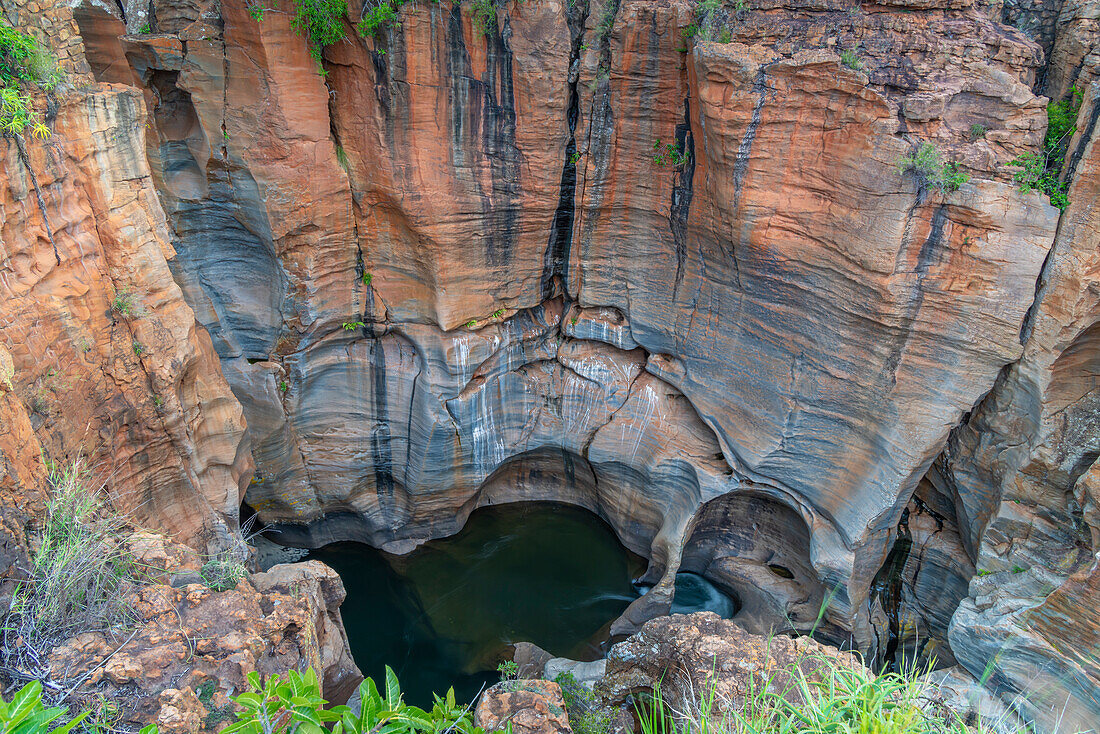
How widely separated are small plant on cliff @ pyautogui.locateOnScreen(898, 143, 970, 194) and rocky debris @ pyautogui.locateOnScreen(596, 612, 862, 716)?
166 inches

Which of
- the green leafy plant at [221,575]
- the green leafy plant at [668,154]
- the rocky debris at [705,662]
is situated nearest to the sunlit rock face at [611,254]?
the green leafy plant at [668,154]

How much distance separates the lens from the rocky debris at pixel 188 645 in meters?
3.29

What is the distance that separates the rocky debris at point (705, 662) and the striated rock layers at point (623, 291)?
2.23 ft

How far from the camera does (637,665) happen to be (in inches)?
220

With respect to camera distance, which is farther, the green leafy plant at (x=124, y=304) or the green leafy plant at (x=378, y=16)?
the green leafy plant at (x=378, y=16)

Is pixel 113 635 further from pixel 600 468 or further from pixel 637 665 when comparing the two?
pixel 600 468

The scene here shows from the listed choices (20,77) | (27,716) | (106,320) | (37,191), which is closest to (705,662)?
(27,716)

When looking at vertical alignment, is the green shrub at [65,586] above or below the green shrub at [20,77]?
below

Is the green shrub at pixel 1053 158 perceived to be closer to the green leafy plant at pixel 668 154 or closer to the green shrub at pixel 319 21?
the green leafy plant at pixel 668 154

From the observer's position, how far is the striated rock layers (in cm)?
554

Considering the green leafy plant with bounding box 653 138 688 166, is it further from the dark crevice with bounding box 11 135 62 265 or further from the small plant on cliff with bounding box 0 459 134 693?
the small plant on cliff with bounding box 0 459 134 693

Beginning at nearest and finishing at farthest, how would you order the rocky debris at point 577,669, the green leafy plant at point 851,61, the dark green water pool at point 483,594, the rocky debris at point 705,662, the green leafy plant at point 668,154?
1. the rocky debris at point 705,662
2. the green leafy plant at point 851,61
3. the rocky debris at point 577,669
4. the green leafy plant at point 668,154
5. the dark green water pool at point 483,594

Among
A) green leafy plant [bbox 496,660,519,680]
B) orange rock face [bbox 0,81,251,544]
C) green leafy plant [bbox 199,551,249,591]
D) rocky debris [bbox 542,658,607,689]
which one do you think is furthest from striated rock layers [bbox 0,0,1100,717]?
green leafy plant [bbox 496,660,519,680]

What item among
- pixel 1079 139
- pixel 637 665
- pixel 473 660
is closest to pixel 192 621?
pixel 637 665
